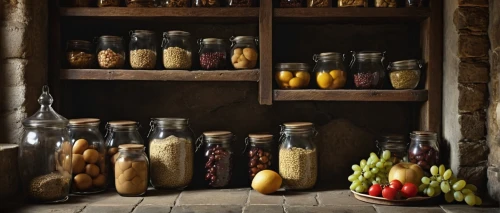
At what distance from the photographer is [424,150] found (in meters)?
2.56

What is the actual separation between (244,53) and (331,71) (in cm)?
41

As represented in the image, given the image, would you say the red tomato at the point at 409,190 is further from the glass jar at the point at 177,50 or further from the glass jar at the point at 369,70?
the glass jar at the point at 177,50

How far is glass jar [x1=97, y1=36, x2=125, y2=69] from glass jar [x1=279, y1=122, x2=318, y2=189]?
0.84 m

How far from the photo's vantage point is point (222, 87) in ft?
9.53

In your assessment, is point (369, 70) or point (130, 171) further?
point (369, 70)

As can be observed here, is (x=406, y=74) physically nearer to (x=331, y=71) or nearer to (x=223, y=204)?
(x=331, y=71)

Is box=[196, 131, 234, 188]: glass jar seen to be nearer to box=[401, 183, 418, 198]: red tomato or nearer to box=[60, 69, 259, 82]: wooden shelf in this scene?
box=[60, 69, 259, 82]: wooden shelf

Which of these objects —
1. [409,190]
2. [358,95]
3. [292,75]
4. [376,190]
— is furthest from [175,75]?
[409,190]

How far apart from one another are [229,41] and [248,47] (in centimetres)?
22

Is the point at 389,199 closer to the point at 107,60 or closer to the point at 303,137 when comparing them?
the point at 303,137

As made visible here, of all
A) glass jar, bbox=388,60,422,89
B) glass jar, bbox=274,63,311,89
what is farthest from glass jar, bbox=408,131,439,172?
glass jar, bbox=274,63,311,89

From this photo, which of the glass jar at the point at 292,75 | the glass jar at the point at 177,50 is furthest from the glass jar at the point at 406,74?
the glass jar at the point at 177,50

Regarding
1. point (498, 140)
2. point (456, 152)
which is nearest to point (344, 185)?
point (456, 152)

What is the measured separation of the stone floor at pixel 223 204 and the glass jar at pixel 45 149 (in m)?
0.13
